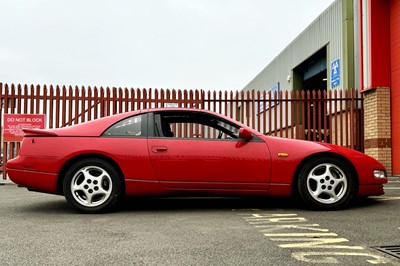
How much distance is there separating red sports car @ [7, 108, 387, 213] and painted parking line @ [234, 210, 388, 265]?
0.48 meters

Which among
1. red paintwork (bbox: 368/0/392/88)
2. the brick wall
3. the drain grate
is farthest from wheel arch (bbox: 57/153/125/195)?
red paintwork (bbox: 368/0/392/88)

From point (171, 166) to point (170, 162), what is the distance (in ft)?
0.16

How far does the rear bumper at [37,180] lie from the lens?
4.81 meters

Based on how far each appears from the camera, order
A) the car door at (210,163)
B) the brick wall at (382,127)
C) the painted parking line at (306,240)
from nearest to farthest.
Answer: the painted parking line at (306,240) → the car door at (210,163) → the brick wall at (382,127)

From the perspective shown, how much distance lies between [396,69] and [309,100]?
221cm

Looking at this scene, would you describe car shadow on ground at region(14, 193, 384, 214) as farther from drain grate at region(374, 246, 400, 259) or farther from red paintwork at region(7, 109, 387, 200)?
drain grate at region(374, 246, 400, 259)

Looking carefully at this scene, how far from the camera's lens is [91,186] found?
4766mm

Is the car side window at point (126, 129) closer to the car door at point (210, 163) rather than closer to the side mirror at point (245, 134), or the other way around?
the car door at point (210, 163)

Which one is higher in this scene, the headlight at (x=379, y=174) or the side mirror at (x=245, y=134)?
the side mirror at (x=245, y=134)

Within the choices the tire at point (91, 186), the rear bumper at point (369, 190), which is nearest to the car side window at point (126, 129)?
the tire at point (91, 186)

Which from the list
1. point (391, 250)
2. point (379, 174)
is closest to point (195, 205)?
point (379, 174)

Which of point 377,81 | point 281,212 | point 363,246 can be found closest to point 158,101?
point 377,81

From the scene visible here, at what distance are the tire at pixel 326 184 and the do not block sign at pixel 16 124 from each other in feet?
22.3

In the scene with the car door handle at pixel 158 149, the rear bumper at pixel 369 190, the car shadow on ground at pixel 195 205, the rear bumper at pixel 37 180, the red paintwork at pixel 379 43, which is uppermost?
the red paintwork at pixel 379 43
